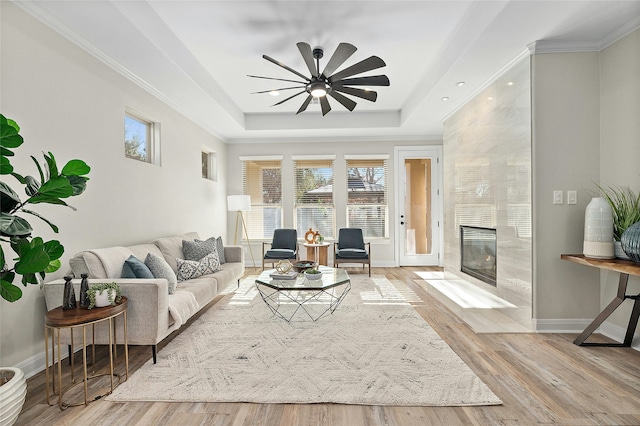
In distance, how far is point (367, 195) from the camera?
22.4 ft

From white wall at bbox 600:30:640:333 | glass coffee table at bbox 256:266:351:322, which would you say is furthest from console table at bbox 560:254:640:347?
glass coffee table at bbox 256:266:351:322

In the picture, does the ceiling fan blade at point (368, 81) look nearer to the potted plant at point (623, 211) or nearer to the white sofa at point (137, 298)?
the potted plant at point (623, 211)

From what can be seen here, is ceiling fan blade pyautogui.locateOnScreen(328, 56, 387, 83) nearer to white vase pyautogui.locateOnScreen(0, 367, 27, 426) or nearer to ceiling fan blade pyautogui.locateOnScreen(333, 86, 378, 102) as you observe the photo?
ceiling fan blade pyautogui.locateOnScreen(333, 86, 378, 102)

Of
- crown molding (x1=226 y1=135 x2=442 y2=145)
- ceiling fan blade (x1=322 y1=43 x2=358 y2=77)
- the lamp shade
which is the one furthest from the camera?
crown molding (x1=226 y1=135 x2=442 y2=145)

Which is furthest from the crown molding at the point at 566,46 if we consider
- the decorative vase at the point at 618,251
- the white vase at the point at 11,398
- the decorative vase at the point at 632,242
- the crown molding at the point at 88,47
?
the white vase at the point at 11,398

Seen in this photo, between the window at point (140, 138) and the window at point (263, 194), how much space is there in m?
2.73

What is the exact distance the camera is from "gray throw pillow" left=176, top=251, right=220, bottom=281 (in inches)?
146

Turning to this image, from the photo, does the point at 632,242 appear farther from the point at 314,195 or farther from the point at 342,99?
the point at 314,195

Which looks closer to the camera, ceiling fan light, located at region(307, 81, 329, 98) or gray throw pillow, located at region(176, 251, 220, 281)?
ceiling fan light, located at region(307, 81, 329, 98)

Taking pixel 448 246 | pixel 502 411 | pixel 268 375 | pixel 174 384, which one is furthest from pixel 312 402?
pixel 448 246

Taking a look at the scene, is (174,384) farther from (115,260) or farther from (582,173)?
(582,173)

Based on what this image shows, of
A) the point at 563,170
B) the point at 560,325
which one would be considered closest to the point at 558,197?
the point at 563,170

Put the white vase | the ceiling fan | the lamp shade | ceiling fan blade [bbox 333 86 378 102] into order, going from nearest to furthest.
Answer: the white vase < the ceiling fan < ceiling fan blade [bbox 333 86 378 102] < the lamp shade

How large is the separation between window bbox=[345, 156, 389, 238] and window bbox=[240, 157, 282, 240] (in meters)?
1.53
